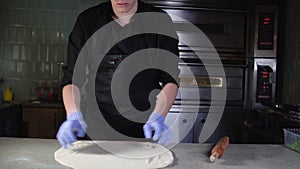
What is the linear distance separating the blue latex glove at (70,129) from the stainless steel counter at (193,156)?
0.07 metres

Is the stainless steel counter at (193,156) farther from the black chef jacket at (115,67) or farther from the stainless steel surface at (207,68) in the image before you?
the stainless steel surface at (207,68)

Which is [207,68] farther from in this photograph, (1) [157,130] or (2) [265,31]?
(1) [157,130]

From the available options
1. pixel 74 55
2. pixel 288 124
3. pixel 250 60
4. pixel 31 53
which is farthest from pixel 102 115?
pixel 31 53

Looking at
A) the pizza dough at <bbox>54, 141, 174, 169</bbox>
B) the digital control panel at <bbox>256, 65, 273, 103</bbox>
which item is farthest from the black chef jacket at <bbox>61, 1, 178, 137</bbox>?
the digital control panel at <bbox>256, 65, 273, 103</bbox>

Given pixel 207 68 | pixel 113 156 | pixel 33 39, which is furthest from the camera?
pixel 33 39

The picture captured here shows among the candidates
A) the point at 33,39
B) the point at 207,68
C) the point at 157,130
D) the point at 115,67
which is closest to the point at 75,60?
the point at 115,67

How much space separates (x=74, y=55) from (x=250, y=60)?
1496mm

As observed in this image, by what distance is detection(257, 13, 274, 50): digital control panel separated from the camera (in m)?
2.38

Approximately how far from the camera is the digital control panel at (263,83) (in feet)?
7.85

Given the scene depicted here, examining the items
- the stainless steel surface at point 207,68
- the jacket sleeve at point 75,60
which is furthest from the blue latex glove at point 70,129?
the stainless steel surface at point 207,68

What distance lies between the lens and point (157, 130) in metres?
1.16

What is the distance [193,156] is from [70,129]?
0.45 metres

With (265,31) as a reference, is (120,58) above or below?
below

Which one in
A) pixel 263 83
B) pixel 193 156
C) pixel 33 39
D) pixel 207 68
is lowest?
pixel 193 156
